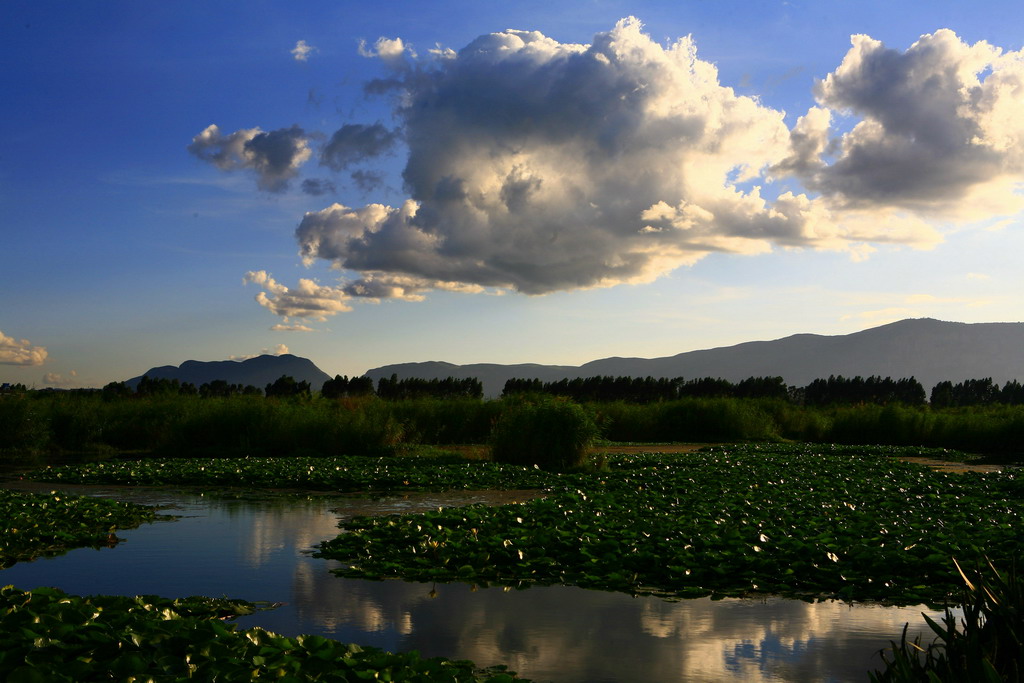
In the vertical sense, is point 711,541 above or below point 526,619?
above

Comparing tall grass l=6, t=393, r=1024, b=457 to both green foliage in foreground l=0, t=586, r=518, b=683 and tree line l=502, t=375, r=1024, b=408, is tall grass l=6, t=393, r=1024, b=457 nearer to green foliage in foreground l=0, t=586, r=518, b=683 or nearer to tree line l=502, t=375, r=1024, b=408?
green foliage in foreground l=0, t=586, r=518, b=683

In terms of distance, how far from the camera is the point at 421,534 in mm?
10008

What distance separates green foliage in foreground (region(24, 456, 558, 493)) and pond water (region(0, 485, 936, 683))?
633 cm

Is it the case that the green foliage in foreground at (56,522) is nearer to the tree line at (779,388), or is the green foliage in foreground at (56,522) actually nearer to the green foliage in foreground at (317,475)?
the green foliage in foreground at (317,475)

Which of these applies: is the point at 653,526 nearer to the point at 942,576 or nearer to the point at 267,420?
the point at 942,576

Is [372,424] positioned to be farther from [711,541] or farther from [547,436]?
[711,541]

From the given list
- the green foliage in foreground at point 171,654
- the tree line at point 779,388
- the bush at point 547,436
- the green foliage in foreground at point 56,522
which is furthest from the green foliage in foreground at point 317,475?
the tree line at point 779,388

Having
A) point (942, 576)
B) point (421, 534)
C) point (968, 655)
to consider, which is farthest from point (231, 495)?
point (968, 655)

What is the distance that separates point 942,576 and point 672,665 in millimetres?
4009

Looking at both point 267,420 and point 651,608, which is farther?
point 267,420

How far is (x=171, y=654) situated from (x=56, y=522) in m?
6.82

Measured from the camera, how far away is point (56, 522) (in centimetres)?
1087

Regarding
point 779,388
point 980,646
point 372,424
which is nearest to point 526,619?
point 980,646

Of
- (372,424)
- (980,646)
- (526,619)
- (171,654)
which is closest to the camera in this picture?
(980,646)
